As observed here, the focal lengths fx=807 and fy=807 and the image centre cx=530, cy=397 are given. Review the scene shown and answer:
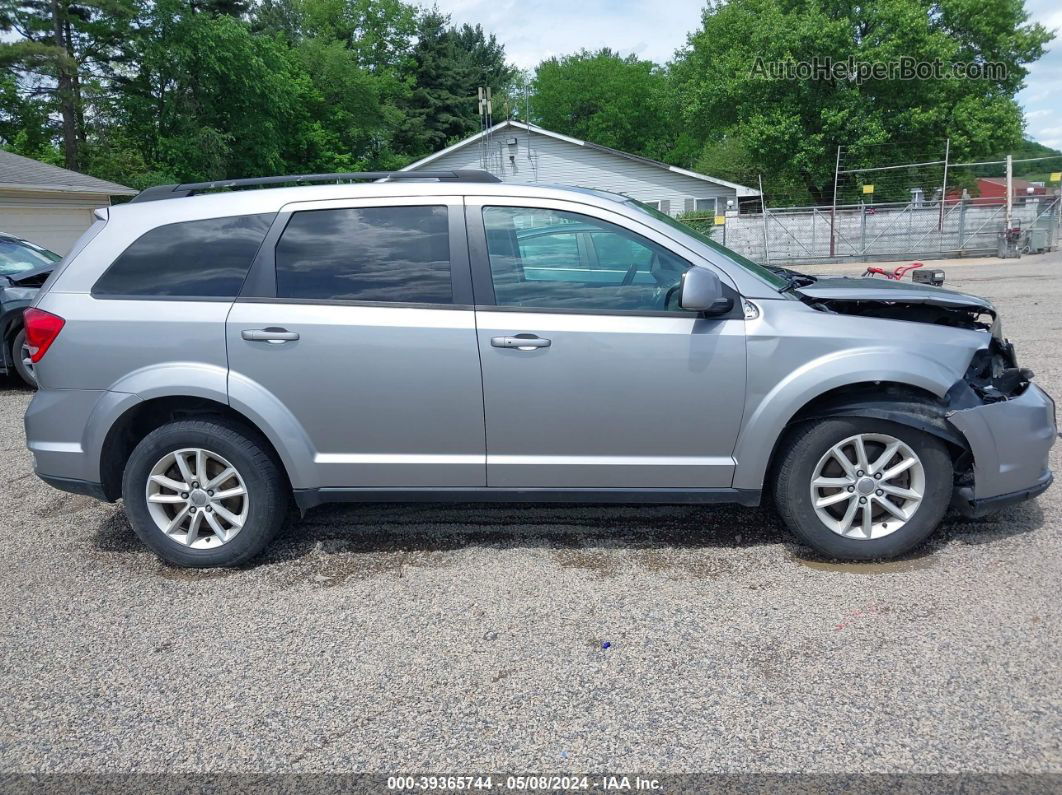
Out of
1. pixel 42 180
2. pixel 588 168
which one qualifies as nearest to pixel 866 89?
pixel 588 168

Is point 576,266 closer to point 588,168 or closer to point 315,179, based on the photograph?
point 315,179

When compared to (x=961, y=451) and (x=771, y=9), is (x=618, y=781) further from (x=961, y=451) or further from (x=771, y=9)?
(x=771, y=9)

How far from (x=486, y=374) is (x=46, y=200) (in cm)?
2057

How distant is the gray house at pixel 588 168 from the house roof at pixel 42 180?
49.4ft

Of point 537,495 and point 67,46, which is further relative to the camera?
point 67,46

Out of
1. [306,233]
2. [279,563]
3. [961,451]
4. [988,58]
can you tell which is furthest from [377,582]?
[988,58]

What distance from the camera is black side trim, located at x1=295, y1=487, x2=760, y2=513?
3.89 meters

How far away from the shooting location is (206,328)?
3.85 m

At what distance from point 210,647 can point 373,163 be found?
1927 inches

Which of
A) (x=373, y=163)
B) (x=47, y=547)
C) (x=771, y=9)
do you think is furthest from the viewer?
(x=373, y=163)

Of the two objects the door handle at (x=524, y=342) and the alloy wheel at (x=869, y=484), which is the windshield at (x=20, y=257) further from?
the alloy wheel at (x=869, y=484)

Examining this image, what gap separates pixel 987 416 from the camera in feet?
12.2

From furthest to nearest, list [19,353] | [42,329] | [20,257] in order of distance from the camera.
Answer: [20,257] < [19,353] < [42,329]

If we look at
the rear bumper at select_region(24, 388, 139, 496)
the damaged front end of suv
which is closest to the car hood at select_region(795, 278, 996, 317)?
the damaged front end of suv
